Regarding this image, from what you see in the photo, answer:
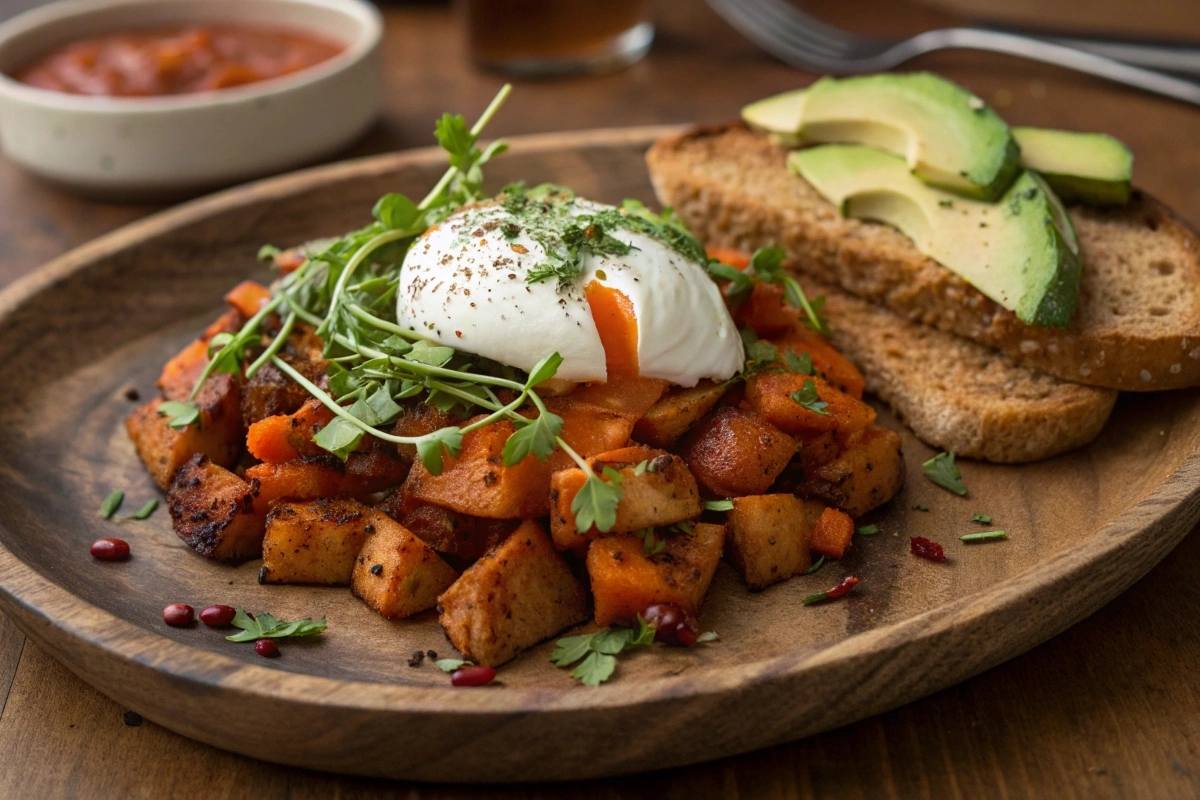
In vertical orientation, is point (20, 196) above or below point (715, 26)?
below

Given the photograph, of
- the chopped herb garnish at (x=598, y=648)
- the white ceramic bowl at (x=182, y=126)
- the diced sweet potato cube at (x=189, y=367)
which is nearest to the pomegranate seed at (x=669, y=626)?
the chopped herb garnish at (x=598, y=648)

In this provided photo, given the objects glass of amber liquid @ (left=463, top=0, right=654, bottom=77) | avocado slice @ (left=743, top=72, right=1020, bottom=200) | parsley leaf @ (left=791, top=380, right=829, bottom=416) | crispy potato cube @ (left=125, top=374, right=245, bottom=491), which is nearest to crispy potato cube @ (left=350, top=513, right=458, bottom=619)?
crispy potato cube @ (left=125, top=374, right=245, bottom=491)

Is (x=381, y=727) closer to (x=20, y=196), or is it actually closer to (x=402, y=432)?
(x=402, y=432)

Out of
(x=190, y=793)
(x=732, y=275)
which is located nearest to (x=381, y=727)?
(x=190, y=793)

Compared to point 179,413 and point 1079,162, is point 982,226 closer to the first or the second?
point 1079,162

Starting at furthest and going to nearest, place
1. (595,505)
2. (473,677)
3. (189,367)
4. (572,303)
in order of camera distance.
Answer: (189,367)
(572,303)
(595,505)
(473,677)

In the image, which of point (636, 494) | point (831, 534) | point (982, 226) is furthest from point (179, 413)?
point (982, 226)
